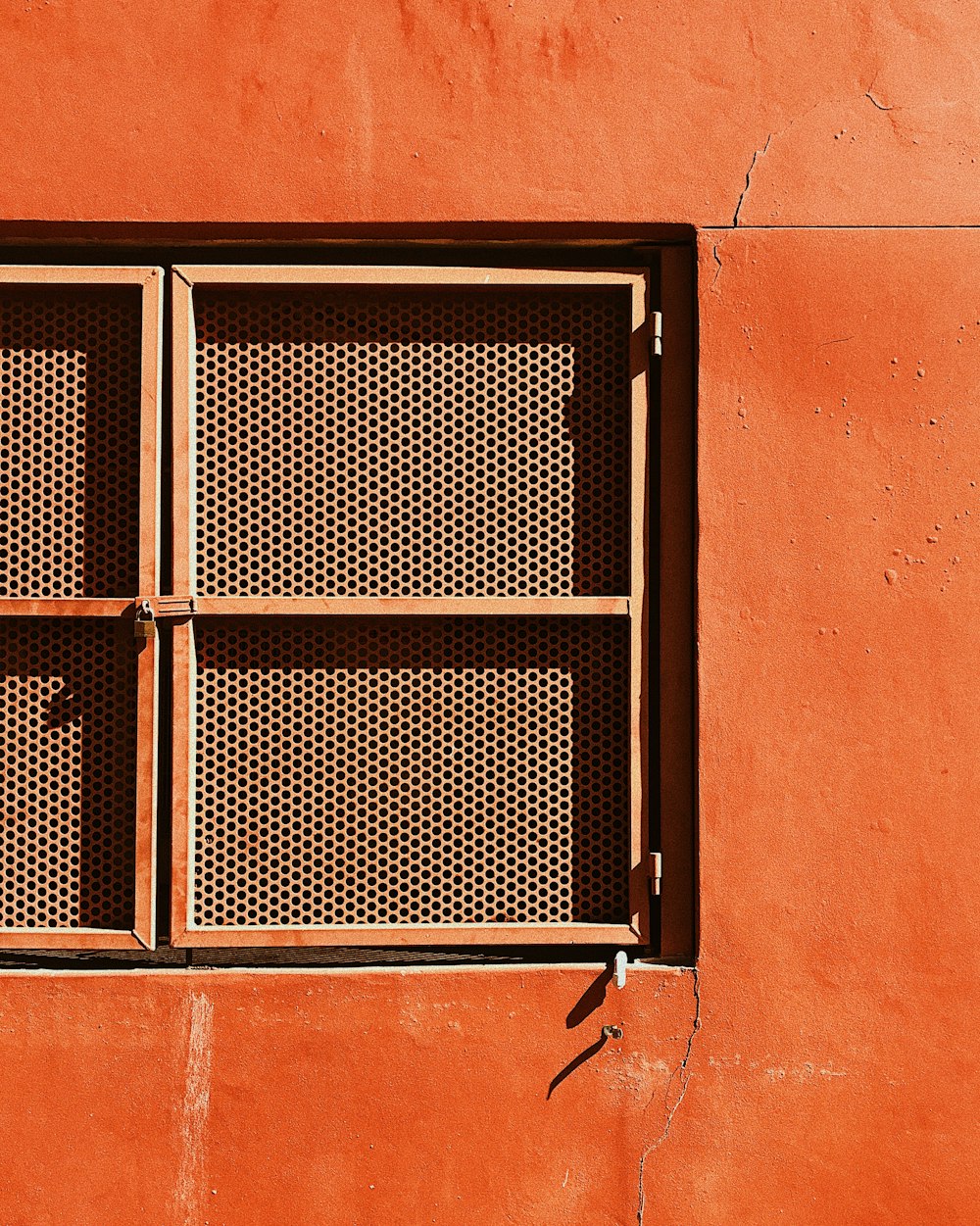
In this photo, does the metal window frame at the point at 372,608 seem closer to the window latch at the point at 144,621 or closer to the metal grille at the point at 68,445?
the window latch at the point at 144,621

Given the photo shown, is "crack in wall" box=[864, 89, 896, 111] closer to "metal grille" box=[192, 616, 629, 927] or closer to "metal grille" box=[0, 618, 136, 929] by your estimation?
"metal grille" box=[192, 616, 629, 927]

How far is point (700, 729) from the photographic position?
2.31 metres

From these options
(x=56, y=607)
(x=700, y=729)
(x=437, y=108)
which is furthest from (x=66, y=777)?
(x=437, y=108)

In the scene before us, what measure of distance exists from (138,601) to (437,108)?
5.14 ft

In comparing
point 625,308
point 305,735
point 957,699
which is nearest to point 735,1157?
point 957,699

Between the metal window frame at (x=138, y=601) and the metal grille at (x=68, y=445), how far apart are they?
0.06 meters

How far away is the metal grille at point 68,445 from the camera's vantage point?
2395mm

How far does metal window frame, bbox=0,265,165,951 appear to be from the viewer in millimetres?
2328

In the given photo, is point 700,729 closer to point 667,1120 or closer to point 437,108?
point 667,1120

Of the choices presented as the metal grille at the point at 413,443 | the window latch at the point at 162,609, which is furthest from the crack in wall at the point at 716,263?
the window latch at the point at 162,609

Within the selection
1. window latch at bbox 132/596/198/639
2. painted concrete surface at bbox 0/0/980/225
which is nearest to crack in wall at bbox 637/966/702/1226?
window latch at bbox 132/596/198/639

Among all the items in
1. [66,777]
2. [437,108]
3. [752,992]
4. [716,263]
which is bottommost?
[752,992]

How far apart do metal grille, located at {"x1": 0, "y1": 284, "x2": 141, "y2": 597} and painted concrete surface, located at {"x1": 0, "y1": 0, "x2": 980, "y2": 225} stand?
295mm

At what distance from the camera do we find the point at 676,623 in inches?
94.0
